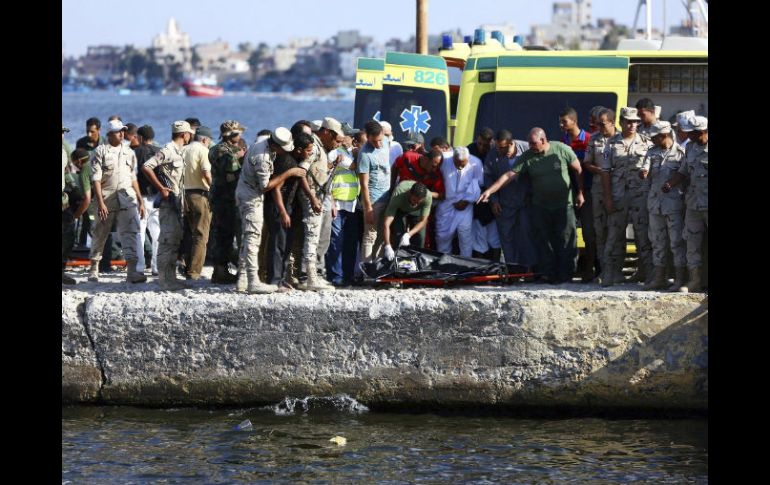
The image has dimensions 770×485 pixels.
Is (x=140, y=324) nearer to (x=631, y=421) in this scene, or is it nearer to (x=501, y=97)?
(x=631, y=421)

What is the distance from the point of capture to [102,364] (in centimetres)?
1082

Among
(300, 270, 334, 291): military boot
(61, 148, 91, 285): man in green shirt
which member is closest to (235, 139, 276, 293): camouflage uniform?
(300, 270, 334, 291): military boot

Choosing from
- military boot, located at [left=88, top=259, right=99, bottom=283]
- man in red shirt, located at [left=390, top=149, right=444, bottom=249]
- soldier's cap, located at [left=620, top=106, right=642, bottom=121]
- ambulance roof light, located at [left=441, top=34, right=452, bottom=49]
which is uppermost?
ambulance roof light, located at [left=441, top=34, right=452, bottom=49]

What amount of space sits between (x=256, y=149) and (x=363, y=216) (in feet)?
4.91

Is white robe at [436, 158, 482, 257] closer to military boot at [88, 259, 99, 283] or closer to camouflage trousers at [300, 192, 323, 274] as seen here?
camouflage trousers at [300, 192, 323, 274]

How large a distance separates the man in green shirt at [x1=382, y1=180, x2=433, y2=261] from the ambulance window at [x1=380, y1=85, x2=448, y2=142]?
382cm

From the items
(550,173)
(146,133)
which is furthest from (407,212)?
(146,133)

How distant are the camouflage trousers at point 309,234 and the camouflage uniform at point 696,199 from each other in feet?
9.66

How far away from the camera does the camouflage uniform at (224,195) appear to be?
459 inches

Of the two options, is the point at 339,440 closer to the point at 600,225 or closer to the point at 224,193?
the point at 224,193

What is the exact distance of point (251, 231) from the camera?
11.0 m

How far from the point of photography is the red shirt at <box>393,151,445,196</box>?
1205 cm

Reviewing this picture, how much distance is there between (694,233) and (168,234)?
429 centimetres
